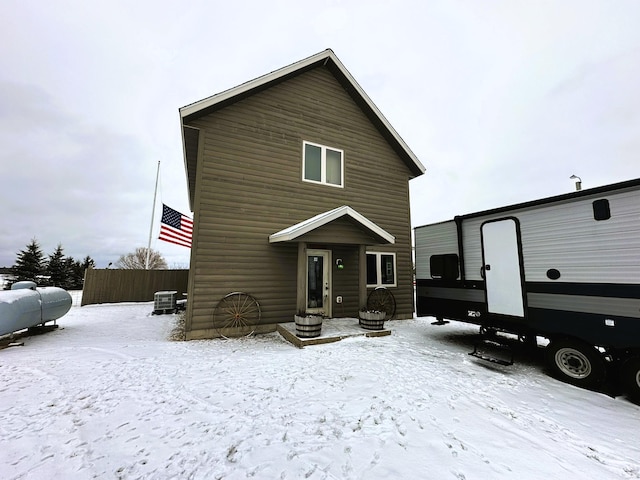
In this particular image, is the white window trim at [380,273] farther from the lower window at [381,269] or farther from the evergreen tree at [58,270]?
the evergreen tree at [58,270]

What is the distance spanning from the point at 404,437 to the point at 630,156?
36.6 meters

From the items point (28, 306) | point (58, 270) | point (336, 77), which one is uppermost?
point (336, 77)

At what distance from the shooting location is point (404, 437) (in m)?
2.87

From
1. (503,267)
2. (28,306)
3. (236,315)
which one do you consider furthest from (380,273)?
(28,306)

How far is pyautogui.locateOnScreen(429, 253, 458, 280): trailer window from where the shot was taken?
6.73 meters

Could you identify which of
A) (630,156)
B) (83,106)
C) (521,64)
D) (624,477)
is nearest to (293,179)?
(624,477)

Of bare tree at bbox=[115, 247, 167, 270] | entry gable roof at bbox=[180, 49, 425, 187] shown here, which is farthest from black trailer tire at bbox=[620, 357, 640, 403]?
bare tree at bbox=[115, 247, 167, 270]

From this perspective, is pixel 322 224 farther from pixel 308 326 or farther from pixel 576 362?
pixel 576 362

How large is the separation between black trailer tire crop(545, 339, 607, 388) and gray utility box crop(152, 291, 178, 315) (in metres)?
13.5

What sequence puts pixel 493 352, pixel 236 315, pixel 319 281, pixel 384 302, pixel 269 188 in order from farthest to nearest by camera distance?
pixel 384 302
pixel 319 281
pixel 269 188
pixel 236 315
pixel 493 352

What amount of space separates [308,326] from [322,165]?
5.85 meters

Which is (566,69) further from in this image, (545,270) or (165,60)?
(165,60)

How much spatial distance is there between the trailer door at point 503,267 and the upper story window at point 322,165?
537cm

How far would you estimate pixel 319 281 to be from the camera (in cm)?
917
